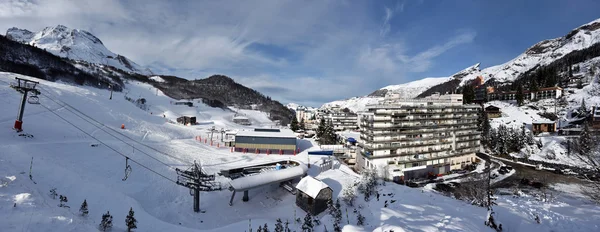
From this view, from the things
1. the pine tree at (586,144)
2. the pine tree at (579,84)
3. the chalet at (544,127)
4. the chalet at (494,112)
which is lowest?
the pine tree at (586,144)

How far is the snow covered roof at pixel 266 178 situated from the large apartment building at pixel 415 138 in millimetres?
15924

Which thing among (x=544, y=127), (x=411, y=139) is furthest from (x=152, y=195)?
(x=544, y=127)

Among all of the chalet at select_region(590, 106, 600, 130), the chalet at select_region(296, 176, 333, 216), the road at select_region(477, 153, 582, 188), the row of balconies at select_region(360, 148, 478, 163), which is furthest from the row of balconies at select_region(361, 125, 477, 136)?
the chalet at select_region(590, 106, 600, 130)

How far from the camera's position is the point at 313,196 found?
23.7 meters

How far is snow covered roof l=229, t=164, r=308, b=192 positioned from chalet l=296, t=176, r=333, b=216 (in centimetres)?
395

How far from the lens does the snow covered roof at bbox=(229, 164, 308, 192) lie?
81.7 ft

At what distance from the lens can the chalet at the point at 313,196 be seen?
23.9 metres

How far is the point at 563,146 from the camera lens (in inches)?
1953

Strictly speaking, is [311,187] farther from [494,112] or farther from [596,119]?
[494,112]

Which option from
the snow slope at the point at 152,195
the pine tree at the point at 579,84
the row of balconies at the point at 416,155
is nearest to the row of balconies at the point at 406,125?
the row of balconies at the point at 416,155

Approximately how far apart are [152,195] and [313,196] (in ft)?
55.6

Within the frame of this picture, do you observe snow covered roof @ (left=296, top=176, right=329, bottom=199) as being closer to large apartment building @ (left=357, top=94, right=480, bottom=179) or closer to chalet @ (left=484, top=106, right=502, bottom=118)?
large apartment building @ (left=357, top=94, right=480, bottom=179)

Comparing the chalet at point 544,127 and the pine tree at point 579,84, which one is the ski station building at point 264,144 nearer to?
the chalet at point 544,127

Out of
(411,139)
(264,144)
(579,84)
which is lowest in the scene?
(264,144)
